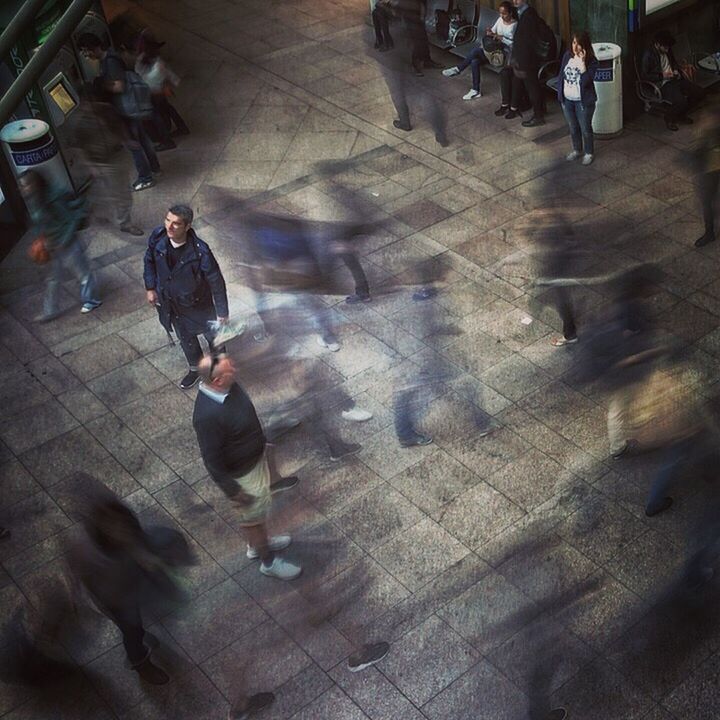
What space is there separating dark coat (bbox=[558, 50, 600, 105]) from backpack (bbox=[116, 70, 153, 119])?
204 inches

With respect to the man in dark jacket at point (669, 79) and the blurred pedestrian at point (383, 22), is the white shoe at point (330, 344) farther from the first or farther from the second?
the blurred pedestrian at point (383, 22)

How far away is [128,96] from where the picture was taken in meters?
13.4

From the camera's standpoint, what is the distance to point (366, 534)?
26.5 feet

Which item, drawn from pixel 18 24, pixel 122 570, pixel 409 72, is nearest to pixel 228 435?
pixel 122 570

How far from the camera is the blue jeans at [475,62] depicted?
14.6 m

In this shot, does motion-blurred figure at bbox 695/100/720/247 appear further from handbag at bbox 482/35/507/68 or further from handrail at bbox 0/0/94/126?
handrail at bbox 0/0/94/126

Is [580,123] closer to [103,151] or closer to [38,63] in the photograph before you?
[103,151]

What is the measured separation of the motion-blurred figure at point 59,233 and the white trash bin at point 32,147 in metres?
0.90

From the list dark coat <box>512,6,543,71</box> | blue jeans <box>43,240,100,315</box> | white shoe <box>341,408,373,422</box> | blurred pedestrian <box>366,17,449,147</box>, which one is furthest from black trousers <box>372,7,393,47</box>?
white shoe <box>341,408,373,422</box>

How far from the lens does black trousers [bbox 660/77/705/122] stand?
43.5ft

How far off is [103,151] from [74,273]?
3506mm

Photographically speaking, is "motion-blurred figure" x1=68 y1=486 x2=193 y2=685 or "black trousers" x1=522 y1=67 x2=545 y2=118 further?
"black trousers" x1=522 y1=67 x2=545 y2=118

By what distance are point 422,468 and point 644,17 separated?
761 cm

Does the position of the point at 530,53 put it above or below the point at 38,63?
below
